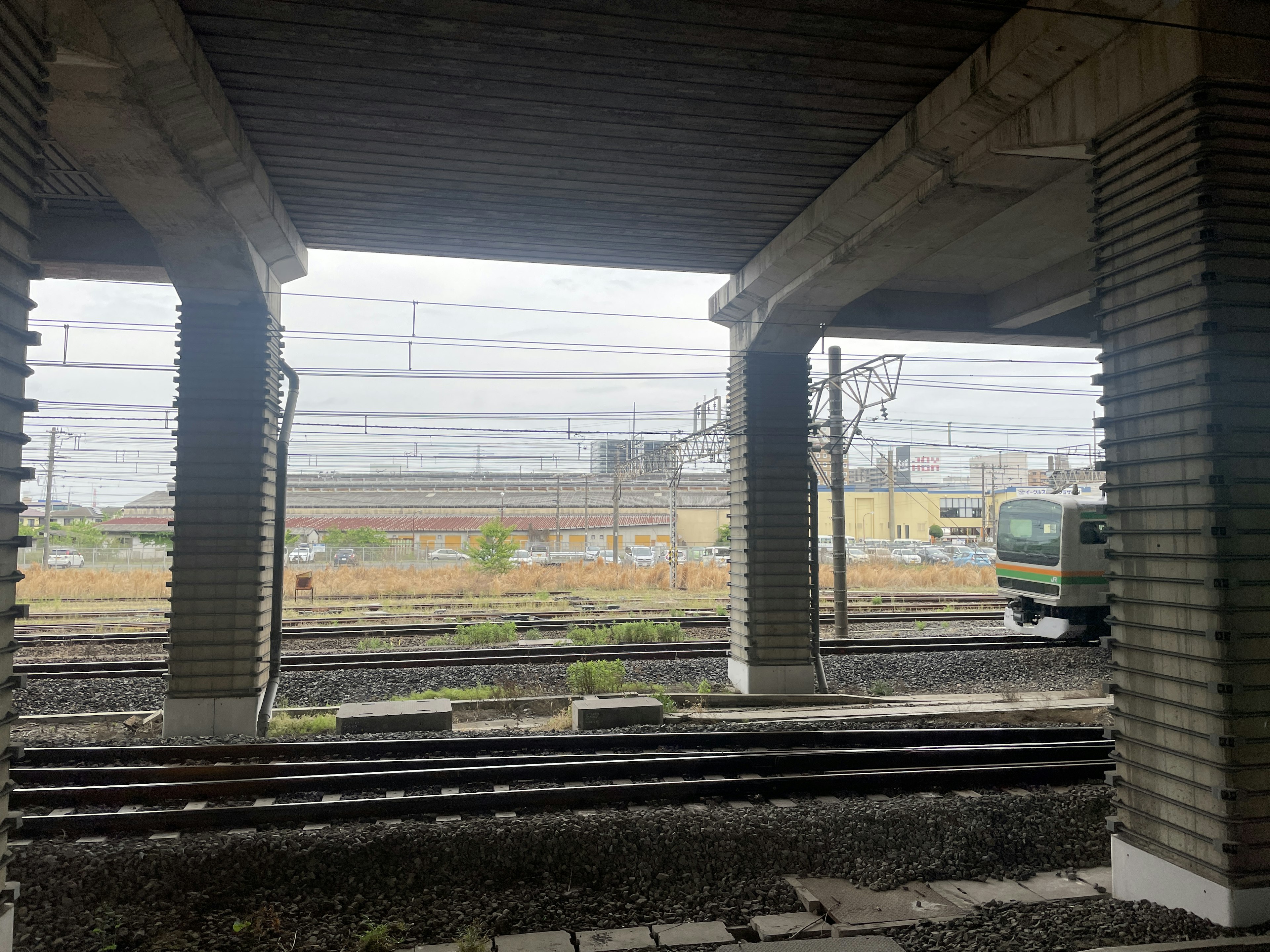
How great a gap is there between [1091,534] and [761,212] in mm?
9968

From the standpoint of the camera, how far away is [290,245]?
403 inches

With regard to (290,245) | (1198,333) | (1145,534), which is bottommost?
(1145,534)

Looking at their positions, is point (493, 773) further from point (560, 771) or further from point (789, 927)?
point (789, 927)

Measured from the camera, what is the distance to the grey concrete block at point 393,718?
920cm

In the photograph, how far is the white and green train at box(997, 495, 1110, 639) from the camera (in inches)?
603

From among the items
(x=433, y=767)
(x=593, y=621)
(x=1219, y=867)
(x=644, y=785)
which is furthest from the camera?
(x=593, y=621)

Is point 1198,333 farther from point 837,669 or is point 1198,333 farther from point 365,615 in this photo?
point 365,615

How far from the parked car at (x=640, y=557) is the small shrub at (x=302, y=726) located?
2696 cm

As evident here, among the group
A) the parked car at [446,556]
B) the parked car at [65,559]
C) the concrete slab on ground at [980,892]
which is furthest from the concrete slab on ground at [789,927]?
the parked car at [65,559]

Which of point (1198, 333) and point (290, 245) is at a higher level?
point (290, 245)

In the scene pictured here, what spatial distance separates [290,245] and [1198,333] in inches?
381

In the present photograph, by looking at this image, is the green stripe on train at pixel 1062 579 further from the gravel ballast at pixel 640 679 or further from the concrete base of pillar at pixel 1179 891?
the concrete base of pillar at pixel 1179 891

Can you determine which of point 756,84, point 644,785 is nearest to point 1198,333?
point 756,84

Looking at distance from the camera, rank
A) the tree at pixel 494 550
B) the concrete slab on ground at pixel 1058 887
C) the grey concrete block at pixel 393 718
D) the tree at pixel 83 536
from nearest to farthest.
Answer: the concrete slab on ground at pixel 1058 887
the grey concrete block at pixel 393 718
the tree at pixel 494 550
the tree at pixel 83 536
